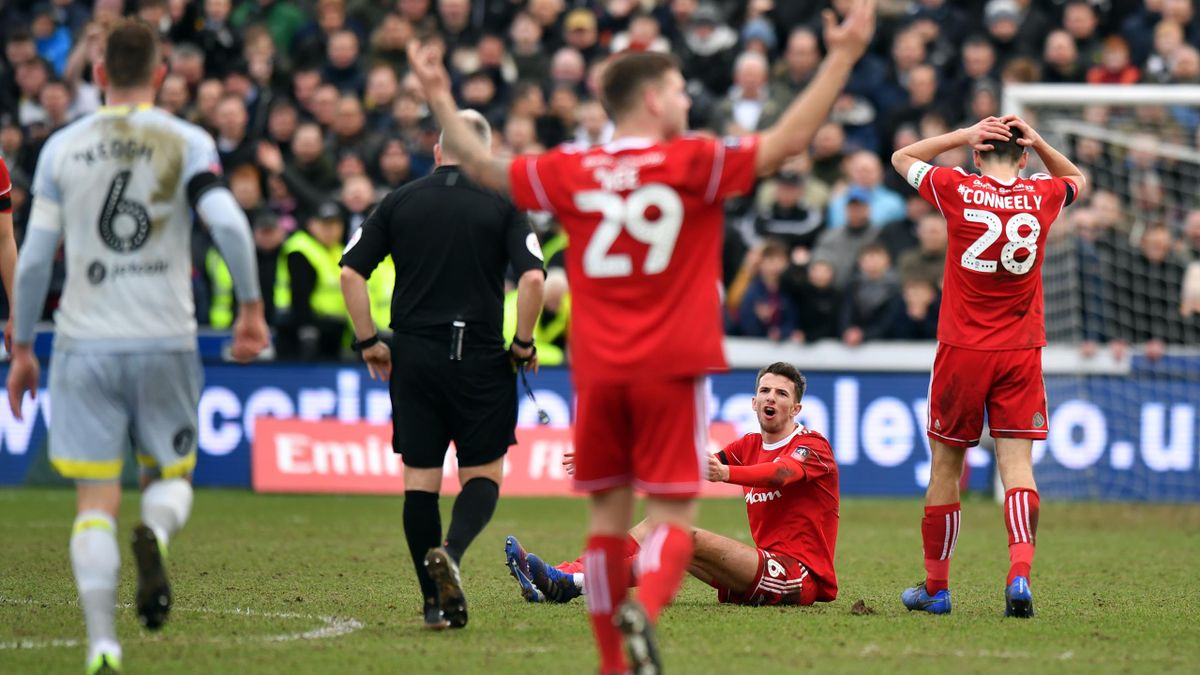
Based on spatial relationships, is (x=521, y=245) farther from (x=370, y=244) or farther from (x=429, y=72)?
(x=429, y=72)

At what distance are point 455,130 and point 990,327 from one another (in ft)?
11.6

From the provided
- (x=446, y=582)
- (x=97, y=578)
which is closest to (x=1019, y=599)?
(x=446, y=582)

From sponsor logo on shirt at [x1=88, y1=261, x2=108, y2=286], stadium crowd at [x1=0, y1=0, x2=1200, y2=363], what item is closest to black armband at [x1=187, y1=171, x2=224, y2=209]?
sponsor logo on shirt at [x1=88, y1=261, x2=108, y2=286]

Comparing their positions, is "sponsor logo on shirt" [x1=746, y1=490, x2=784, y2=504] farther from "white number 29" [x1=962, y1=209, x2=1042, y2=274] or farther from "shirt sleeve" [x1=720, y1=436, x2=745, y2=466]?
"white number 29" [x1=962, y1=209, x2=1042, y2=274]

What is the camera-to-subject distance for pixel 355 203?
1678 centimetres

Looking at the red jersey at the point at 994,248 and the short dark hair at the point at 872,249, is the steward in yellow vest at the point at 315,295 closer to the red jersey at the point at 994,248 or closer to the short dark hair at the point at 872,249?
the short dark hair at the point at 872,249

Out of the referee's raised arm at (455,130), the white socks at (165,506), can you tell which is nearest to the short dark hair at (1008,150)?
the referee's raised arm at (455,130)

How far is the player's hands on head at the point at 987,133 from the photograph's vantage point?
27.7 feet

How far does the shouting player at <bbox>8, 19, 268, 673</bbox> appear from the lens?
6301 millimetres

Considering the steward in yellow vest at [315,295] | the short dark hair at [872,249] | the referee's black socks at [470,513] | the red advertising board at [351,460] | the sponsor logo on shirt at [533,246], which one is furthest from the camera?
the short dark hair at [872,249]

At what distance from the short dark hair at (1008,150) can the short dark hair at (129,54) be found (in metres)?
4.23

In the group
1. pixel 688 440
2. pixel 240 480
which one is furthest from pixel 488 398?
pixel 240 480

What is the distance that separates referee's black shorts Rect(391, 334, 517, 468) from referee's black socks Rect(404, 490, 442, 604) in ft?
0.49

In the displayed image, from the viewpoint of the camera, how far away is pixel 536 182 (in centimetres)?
611
